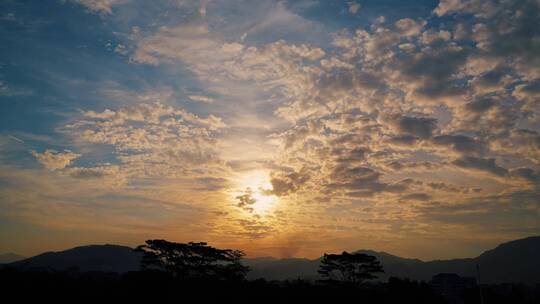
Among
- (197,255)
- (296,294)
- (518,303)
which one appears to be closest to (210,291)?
(296,294)

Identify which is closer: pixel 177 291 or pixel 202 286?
pixel 177 291

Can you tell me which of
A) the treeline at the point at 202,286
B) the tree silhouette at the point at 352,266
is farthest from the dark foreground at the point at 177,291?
the tree silhouette at the point at 352,266

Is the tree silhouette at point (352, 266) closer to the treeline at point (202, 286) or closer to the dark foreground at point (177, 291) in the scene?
the treeline at point (202, 286)

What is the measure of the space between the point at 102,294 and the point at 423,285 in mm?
57758

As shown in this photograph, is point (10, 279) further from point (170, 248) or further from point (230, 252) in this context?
point (230, 252)

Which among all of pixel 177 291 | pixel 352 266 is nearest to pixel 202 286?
pixel 177 291

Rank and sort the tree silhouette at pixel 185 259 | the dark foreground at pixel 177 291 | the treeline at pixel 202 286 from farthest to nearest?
the tree silhouette at pixel 185 259 < the treeline at pixel 202 286 < the dark foreground at pixel 177 291

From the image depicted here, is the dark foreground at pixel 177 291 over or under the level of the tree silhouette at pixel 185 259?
under

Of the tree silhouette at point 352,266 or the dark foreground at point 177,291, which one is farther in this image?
the tree silhouette at point 352,266

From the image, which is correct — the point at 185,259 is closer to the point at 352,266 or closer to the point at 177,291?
the point at 177,291

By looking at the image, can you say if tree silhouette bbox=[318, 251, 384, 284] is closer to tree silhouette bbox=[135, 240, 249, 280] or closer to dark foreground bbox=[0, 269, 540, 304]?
dark foreground bbox=[0, 269, 540, 304]

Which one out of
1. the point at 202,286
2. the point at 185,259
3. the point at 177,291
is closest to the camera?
the point at 177,291

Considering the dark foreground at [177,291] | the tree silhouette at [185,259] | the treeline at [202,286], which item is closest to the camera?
the dark foreground at [177,291]

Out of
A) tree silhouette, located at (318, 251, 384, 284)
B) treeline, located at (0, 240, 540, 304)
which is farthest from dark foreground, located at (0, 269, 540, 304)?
tree silhouette, located at (318, 251, 384, 284)
